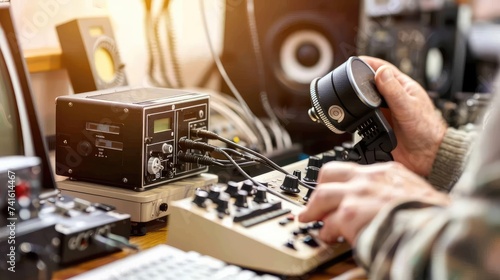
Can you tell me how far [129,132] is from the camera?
1.18 metres

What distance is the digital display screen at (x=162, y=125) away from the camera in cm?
120

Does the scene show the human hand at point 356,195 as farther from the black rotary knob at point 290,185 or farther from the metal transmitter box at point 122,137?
the metal transmitter box at point 122,137

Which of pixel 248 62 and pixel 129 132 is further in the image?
pixel 248 62

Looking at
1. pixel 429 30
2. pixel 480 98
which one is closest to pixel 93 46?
pixel 480 98

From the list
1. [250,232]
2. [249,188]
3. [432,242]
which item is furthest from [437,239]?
[249,188]

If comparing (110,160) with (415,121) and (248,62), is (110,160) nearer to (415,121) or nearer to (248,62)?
(415,121)

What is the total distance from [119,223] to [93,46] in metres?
0.63

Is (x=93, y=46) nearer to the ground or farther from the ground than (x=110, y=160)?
farther from the ground

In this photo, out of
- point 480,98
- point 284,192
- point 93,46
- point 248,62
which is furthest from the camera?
point 248,62

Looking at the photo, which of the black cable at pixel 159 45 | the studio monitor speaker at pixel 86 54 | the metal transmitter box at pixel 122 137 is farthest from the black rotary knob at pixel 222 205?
the black cable at pixel 159 45

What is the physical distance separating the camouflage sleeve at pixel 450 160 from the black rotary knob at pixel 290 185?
0.28m

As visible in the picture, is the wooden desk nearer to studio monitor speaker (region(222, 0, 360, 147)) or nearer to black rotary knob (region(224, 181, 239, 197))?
black rotary knob (region(224, 181, 239, 197))

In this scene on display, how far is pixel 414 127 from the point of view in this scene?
133 centimetres

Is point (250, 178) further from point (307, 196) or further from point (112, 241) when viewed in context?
point (112, 241)
